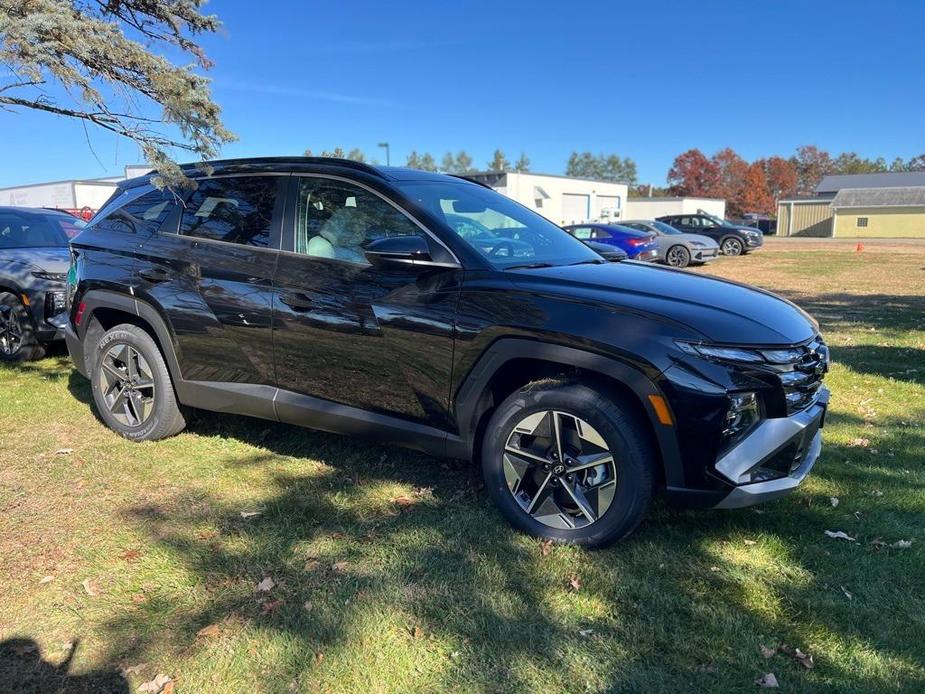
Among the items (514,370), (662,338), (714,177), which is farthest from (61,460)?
(714,177)

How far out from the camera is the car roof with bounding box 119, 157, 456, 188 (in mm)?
3680

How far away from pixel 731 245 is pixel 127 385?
24.1 meters

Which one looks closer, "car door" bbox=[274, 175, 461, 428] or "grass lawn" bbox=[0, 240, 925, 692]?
"grass lawn" bbox=[0, 240, 925, 692]

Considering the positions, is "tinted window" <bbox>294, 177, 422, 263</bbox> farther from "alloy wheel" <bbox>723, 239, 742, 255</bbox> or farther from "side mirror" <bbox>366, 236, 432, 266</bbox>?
"alloy wheel" <bbox>723, 239, 742, 255</bbox>

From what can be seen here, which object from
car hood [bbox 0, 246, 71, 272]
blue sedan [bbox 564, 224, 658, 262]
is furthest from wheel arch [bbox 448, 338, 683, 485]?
blue sedan [bbox 564, 224, 658, 262]

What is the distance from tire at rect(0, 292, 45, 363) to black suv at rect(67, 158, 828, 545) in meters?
2.58

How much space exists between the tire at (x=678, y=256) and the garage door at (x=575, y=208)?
101 feet

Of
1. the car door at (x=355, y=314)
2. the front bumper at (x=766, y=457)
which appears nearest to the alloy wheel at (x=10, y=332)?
the car door at (x=355, y=314)

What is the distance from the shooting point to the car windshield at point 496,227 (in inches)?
138

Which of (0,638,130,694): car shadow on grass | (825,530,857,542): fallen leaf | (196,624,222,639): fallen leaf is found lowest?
(0,638,130,694): car shadow on grass

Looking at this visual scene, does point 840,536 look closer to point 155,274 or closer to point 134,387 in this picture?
point 155,274

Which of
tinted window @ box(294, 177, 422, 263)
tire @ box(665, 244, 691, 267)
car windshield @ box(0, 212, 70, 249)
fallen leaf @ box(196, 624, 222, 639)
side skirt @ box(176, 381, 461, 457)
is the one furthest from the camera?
tire @ box(665, 244, 691, 267)

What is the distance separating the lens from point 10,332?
649 centimetres

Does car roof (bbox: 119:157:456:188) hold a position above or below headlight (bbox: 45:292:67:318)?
above
